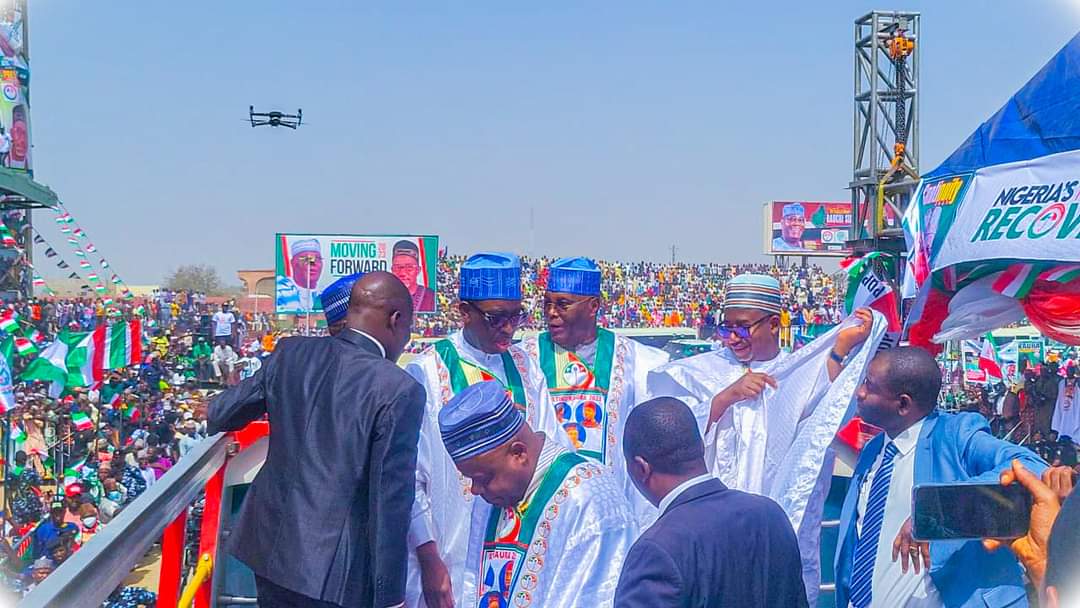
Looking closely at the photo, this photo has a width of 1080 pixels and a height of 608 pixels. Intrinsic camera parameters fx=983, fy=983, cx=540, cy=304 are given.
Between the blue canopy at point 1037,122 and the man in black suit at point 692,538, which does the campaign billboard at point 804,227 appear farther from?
the man in black suit at point 692,538

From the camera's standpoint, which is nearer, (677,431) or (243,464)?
(677,431)

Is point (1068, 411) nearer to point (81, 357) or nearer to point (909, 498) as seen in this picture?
point (909, 498)

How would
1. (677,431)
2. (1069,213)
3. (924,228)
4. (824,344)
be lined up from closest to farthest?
(677,431)
(1069,213)
(824,344)
(924,228)

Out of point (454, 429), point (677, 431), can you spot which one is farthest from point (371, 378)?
point (677, 431)

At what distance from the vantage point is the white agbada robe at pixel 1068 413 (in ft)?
30.8

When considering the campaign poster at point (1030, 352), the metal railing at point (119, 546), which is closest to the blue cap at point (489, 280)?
the metal railing at point (119, 546)

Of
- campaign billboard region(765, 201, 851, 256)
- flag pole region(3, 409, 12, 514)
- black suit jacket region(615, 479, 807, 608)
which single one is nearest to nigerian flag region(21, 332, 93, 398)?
flag pole region(3, 409, 12, 514)

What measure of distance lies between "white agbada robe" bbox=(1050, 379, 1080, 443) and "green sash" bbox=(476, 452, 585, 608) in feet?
26.3

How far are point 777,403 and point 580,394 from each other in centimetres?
88

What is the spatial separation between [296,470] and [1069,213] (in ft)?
9.16

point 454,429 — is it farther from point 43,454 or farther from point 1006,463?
point 43,454

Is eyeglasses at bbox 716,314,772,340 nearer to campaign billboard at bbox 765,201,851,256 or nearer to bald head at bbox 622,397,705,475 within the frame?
bald head at bbox 622,397,705,475

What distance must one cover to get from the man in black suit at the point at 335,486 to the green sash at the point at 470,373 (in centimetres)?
117

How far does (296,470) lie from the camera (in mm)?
2742
